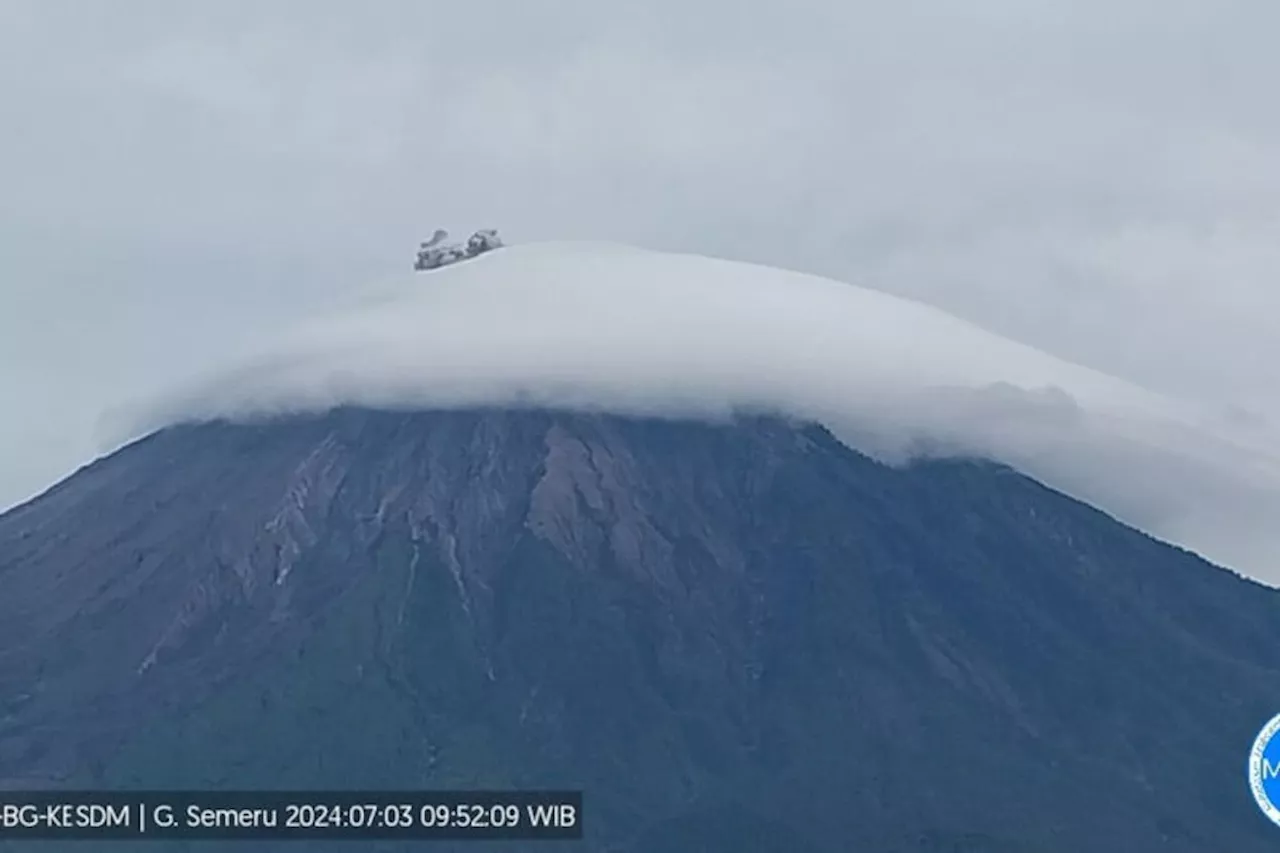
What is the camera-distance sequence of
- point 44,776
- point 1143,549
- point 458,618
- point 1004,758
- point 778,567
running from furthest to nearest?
1. point 1143,549
2. point 778,567
3. point 458,618
4. point 1004,758
5. point 44,776

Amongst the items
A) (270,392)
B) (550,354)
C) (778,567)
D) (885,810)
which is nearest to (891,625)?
(778,567)

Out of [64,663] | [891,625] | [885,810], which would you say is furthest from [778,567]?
[64,663]

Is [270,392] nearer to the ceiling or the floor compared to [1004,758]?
nearer to the ceiling

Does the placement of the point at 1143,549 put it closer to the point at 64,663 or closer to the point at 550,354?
the point at 550,354

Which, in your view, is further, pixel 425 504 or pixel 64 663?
pixel 425 504

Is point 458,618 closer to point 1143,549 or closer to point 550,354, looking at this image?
point 550,354

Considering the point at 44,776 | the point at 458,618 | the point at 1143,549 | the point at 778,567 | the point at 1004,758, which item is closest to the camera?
the point at 44,776
